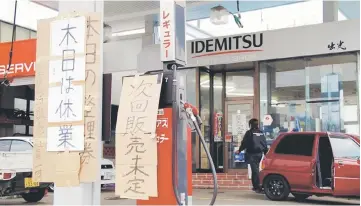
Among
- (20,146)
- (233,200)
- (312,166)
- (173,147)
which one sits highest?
(173,147)

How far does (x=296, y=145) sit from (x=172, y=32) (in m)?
6.91

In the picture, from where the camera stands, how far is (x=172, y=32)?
3830mm

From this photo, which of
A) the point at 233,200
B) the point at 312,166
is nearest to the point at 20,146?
the point at 233,200

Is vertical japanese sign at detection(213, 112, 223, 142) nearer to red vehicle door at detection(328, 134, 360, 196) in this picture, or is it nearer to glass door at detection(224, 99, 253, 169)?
glass door at detection(224, 99, 253, 169)

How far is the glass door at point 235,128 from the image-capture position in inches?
552

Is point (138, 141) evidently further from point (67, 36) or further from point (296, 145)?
point (296, 145)

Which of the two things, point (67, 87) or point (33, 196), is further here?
point (33, 196)

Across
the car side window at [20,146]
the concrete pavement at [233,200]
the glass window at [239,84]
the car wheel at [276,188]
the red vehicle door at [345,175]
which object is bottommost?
the concrete pavement at [233,200]

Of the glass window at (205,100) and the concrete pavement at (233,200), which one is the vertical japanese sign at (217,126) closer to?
the glass window at (205,100)

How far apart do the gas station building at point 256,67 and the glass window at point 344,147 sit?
91.5 inches

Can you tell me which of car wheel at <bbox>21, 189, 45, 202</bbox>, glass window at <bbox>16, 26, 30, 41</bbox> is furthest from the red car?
glass window at <bbox>16, 26, 30, 41</bbox>

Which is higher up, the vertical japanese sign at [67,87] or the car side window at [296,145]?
the vertical japanese sign at [67,87]

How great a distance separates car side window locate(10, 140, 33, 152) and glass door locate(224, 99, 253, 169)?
5822 millimetres

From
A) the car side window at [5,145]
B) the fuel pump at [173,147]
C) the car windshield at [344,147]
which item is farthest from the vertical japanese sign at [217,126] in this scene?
the fuel pump at [173,147]
